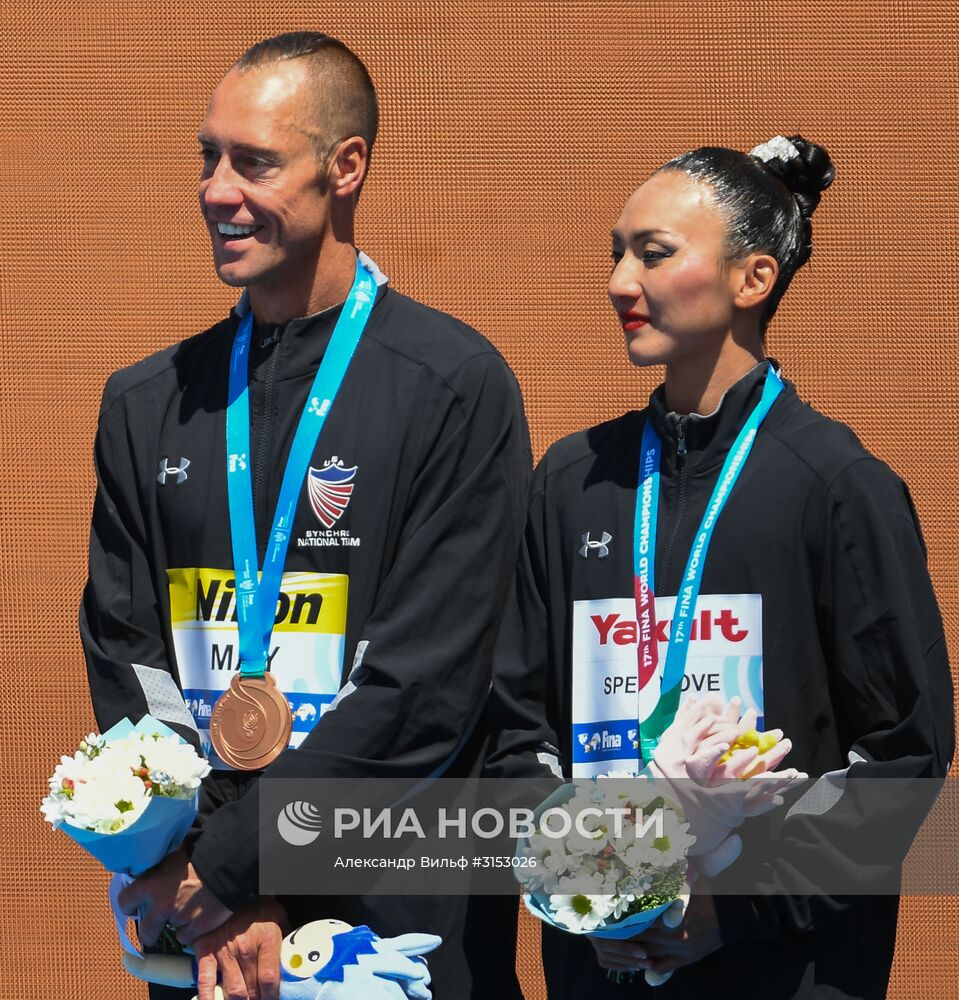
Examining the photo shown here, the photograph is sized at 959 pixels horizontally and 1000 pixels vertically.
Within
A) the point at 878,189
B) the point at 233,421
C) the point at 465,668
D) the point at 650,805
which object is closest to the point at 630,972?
the point at 650,805

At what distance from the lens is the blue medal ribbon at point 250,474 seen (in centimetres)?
330

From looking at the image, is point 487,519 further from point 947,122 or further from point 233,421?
point 947,122

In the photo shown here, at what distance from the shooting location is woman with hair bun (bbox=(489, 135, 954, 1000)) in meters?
3.11

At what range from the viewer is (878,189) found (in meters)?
4.88

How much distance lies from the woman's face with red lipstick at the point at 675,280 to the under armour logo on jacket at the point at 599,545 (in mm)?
304

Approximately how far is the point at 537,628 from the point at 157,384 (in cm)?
85

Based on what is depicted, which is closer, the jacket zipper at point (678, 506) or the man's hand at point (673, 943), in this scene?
the man's hand at point (673, 943)

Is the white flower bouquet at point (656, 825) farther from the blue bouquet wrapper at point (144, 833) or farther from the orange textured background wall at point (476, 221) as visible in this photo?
the orange textured background wall at point (476, 221)

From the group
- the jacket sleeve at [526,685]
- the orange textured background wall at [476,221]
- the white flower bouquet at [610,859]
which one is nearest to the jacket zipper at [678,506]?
the jacket sleeve at [526,685]

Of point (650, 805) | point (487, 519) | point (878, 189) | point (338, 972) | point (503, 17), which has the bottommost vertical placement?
→ point (338, 972)

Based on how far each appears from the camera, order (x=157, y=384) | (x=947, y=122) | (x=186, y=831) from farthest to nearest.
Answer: (x=947, y=122) < (x=157, y=384) < (x=186, y=831)

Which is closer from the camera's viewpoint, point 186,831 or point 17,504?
point 186,831

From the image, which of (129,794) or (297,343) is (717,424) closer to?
(297,343)

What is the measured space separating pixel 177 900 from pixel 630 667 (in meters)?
0.83
